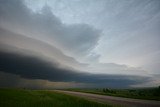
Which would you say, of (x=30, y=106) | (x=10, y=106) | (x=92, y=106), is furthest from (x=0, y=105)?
(x=92, y=106)

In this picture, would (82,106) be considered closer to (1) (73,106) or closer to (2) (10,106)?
(1) (73,106)

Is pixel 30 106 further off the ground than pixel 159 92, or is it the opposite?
pixel 159 92

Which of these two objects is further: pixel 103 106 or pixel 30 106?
pixel 103 106

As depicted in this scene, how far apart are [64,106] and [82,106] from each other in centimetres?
185

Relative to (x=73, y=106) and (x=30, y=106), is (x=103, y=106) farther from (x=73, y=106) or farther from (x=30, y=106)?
(x=30, y=106)

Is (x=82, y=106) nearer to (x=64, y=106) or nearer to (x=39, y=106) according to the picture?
(x=64, y=106)

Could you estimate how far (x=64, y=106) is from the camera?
2161 cm

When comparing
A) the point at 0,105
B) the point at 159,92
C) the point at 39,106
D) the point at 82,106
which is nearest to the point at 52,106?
the point at 39,106

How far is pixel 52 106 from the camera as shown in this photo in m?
20.9

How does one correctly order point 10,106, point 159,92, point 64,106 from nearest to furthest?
1. point 10,106
2. point 64,106
3. point 159,92

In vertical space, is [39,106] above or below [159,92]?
below

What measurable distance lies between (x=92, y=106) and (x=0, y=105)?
9.07 meters

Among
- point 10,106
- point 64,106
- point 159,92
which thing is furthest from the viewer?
point 159,92

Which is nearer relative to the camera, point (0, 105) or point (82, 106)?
point (0, 105)
